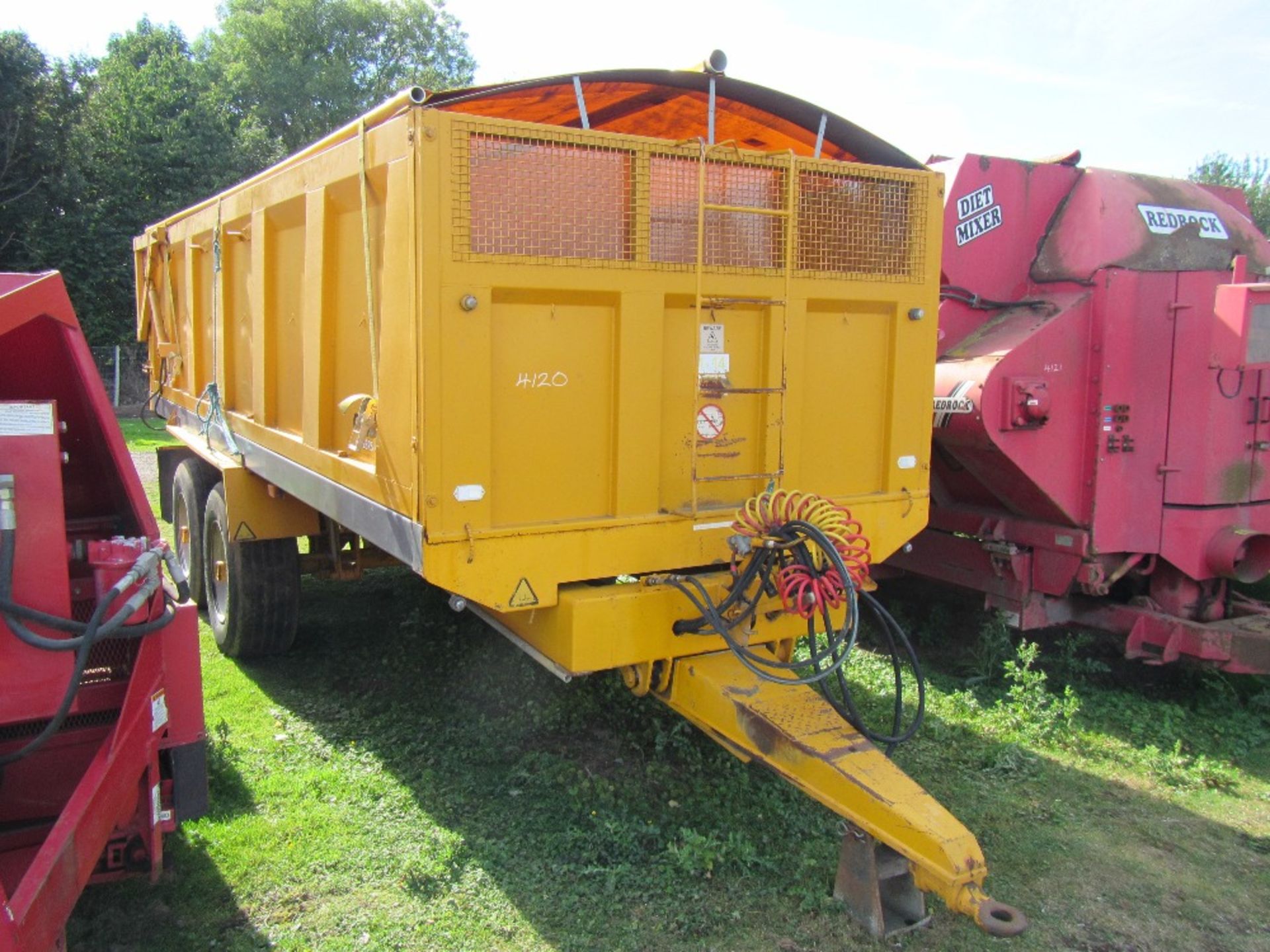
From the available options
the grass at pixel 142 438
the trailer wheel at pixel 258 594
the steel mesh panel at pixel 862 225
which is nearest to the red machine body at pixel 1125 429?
the steel mesh panel at pixel 862 225

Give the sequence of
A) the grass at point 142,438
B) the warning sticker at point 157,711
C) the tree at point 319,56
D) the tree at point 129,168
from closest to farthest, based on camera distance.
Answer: the warning sticker at point 157,711 → the grass at point 142,438 → the tree at point 129,168 → the tree at point 319,56

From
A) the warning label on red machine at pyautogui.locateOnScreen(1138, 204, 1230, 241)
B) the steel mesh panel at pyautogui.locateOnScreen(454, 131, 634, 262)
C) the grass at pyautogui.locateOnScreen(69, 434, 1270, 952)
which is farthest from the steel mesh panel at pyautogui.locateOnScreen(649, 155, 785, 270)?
the warning label on red machine at pyautogui.locateOnScreen(1138, 204, 1230, 241)

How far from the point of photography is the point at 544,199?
309 centimetres

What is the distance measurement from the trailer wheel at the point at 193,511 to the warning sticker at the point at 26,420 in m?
3.29

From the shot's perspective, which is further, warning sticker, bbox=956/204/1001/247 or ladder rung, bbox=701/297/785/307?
warning sticker, bbox=956/204/1001/247

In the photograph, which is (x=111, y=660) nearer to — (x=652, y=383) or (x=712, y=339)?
(x=652, y=383)

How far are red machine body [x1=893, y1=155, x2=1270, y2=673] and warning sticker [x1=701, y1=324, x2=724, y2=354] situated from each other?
6.56 ft

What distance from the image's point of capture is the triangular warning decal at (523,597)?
316 cm

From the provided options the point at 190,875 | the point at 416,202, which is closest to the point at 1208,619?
the point at 416,202

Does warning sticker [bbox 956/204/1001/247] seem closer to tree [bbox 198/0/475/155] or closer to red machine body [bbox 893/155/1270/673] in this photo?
red machine body [bbox 893/155/1270/673]

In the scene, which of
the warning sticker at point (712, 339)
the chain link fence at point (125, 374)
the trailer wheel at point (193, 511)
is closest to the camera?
the warning sticker at point (712, 339)

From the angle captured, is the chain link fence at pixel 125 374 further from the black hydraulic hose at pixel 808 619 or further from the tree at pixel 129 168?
the black hydraulic hose at pixel 808 619

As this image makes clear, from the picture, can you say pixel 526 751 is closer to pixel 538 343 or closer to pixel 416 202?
pixel 538 343

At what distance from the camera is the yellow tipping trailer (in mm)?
2967
